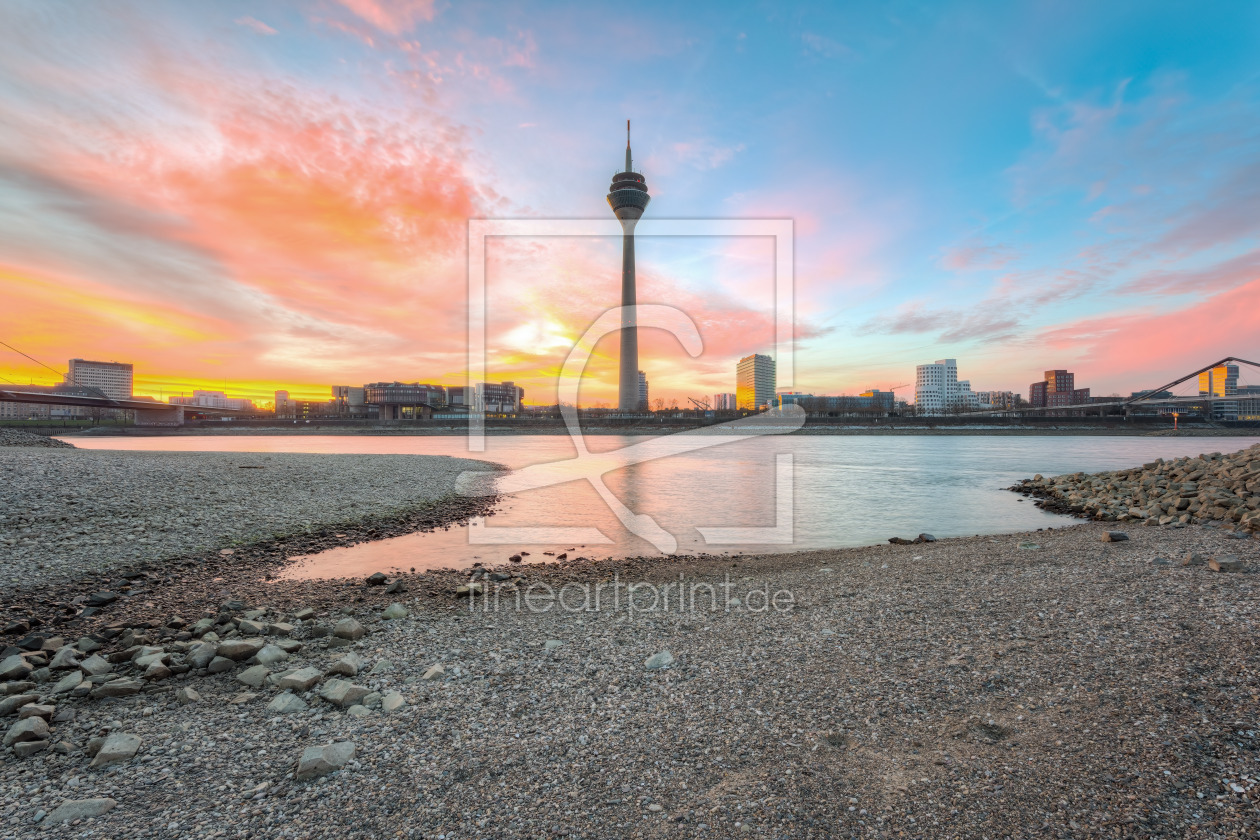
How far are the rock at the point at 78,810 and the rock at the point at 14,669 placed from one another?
3.11 m

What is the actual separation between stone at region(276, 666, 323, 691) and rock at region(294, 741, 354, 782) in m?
1.28

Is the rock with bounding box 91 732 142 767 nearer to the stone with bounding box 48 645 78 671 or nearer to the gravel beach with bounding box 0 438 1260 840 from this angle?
the gravel beach with bounding box 0 438 1260 840

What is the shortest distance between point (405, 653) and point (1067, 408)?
7590 inches

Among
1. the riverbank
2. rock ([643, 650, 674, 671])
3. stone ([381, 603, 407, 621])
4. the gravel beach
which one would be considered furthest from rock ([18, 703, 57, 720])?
the riverbank

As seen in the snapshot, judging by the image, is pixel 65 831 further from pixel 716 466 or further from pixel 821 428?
pixel 821 428

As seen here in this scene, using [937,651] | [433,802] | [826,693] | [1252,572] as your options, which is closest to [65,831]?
[433,802]

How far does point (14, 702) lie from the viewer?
471cm

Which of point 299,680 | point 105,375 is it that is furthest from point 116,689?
point 105,375

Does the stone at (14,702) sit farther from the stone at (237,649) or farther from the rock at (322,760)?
the rock at (322,760)

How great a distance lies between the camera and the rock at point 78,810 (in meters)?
3.40

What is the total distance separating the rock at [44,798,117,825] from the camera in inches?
134

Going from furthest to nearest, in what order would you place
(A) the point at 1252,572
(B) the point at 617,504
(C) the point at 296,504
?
(B) the point at 617,504 → (C) the point at 296,504 → (A) the point at 1252,572

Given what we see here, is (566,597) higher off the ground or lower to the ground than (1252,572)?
lower

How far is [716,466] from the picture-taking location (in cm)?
4128
